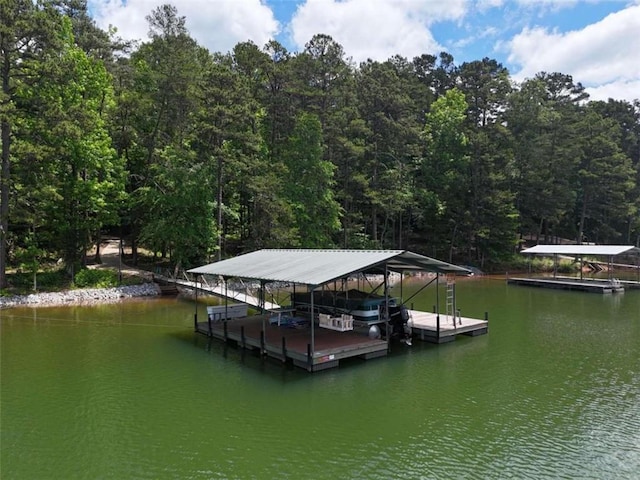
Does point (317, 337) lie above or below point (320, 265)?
below

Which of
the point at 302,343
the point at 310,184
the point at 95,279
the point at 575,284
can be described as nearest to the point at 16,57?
the point at 95,279

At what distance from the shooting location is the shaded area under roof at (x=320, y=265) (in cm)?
1370

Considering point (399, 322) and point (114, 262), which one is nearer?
point (399, 322)

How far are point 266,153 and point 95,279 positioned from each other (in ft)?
50.9

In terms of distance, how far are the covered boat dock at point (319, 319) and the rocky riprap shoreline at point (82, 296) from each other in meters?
9.76

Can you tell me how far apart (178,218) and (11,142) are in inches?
374

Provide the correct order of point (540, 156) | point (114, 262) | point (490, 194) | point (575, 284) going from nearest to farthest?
1. point (575, 284)
2. point (114, 262)
3. point (490, 194)
4. point (540, 156)

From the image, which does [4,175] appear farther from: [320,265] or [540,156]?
[540,156]

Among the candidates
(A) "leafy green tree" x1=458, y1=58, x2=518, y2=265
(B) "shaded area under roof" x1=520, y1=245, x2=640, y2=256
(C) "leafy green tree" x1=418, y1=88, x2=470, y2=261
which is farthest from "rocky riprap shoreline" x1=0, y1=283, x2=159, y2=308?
(A) "leafy green tree" x1=458, y1=58, x2=518, y2=265

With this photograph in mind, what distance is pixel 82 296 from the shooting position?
83.4 ft

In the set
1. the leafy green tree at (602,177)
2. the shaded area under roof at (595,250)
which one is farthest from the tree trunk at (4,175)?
the leafy green tree at (602,177)

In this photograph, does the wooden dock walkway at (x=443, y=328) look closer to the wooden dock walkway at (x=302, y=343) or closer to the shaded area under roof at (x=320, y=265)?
the shaded area under roof at (x=320, y=265)

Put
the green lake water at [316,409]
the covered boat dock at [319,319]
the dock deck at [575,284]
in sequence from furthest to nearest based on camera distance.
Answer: the dock deck at [575,284]
the covered boat dock at [319,319]
the green lake water at [316,409]

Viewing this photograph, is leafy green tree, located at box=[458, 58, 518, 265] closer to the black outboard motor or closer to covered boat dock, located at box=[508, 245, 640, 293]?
covered boat dock, located at box=[508, 245, 640, 293]
